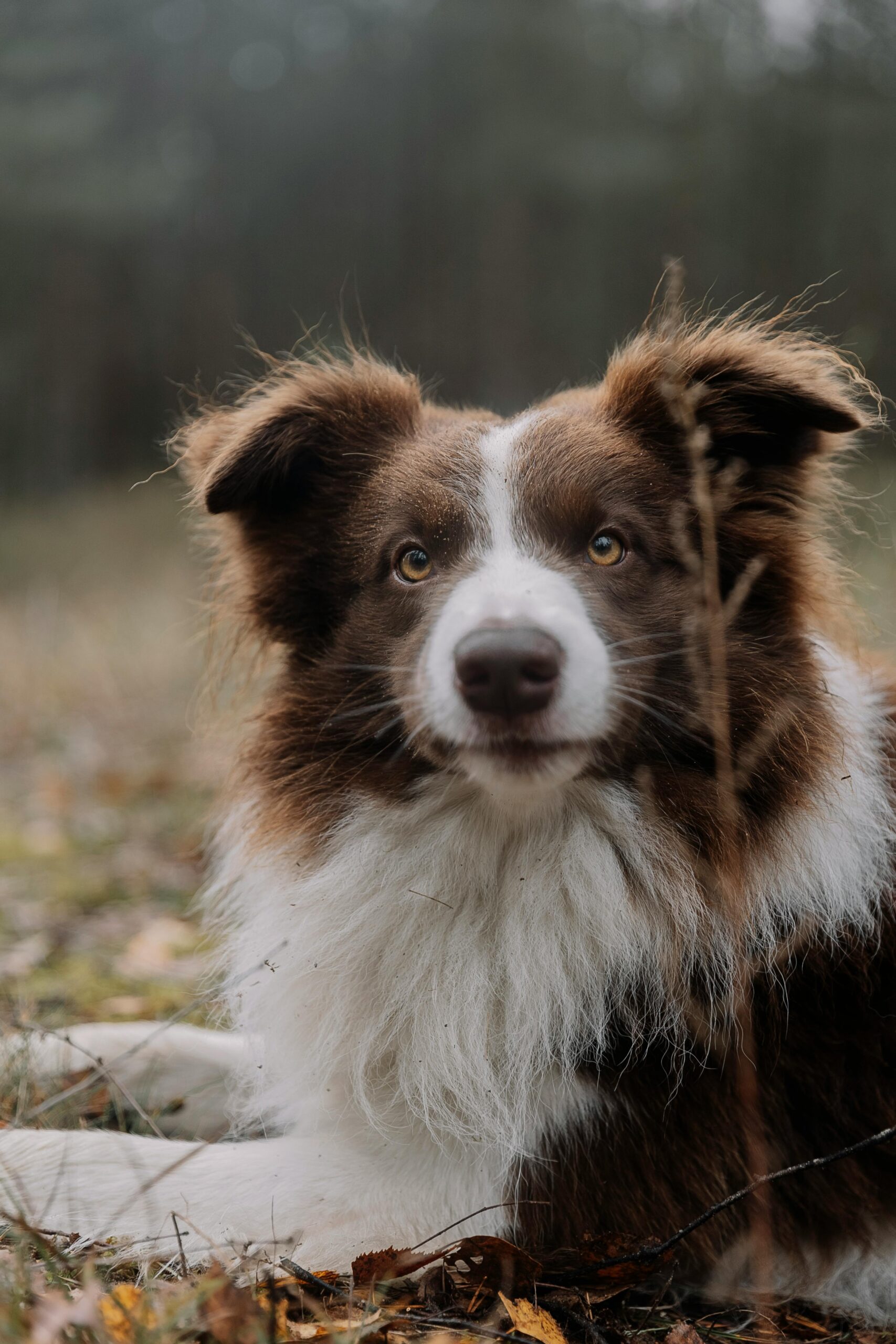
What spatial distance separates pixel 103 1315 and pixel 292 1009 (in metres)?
1.17

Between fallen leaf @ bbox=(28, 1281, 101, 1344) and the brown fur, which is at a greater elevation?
the brown fur

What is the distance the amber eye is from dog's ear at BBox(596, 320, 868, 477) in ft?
2.26

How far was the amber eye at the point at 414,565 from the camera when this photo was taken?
10.2 ft

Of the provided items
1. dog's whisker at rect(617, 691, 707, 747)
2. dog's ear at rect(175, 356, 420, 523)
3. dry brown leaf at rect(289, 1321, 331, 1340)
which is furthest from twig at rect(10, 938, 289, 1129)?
dog's ear at rect(175, 356, 420, 523)

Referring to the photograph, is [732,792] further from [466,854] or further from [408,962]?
[408,962]

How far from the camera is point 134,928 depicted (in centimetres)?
543

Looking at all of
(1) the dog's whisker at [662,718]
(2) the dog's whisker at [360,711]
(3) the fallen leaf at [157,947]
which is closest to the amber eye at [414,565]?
(2) the dog's whisker at [360,711]

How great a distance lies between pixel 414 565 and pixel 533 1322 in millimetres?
1823

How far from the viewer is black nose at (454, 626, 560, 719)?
8.36 feet

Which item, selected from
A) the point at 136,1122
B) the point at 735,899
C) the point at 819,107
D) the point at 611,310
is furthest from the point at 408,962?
the point at 611,310

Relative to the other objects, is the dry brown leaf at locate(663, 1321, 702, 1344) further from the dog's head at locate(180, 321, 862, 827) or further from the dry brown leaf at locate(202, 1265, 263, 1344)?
Result: the dog's head at locate(180, 321, 862, 827)

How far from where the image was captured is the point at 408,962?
3.03m

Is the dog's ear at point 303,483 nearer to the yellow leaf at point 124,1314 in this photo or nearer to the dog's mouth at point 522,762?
the dog's mouth at point 522,762

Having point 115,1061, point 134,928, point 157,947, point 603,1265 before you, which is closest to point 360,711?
point 115,1061
